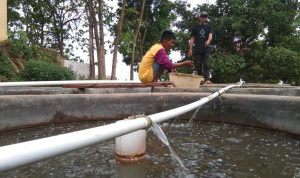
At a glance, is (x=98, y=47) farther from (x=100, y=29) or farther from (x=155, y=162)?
(x=155, y=162)

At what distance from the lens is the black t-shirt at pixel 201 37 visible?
820 cm

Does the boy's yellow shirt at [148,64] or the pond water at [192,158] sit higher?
the boy's yellow shirt at [148,64]

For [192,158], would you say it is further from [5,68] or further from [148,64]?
[5,68]

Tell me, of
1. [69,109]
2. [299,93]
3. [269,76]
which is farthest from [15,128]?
[269,76]

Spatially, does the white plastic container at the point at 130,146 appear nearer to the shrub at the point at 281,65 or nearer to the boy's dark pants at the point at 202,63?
the boy's dark pants at the point at 202,63

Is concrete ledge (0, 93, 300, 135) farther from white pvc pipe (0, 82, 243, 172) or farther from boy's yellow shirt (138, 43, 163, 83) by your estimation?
white pvc pipe (0, 82, 243, 172)

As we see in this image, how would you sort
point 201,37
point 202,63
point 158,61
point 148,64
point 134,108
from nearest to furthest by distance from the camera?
point 134,108 < point 158,61 < point 148,64 < point 201,37 < point 202,63

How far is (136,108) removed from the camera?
5.41m

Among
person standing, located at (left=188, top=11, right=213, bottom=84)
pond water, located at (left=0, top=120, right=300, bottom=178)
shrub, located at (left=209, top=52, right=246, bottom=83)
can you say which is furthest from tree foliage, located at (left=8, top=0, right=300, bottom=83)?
pond water, located at (left=0, top=120, right=300, bottom=178)

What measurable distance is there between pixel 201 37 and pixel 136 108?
339cm

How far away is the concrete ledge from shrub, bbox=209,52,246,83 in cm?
1253

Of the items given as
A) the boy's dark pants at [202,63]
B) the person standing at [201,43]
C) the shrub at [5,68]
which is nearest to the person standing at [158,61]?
the person standing at [201,43]

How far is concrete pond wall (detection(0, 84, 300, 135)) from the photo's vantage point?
4434 millimetres

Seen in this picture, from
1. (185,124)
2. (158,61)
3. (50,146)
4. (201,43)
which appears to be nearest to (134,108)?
(185,124)
